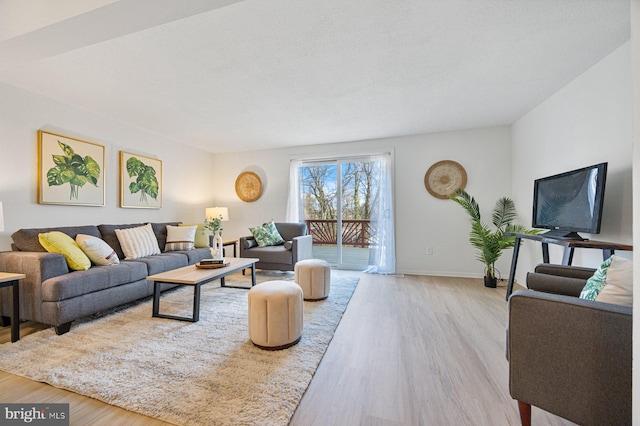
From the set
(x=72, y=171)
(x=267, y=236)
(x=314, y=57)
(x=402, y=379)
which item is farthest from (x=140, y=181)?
(x=402, y=379)

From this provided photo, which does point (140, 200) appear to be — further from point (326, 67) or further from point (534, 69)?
point (534, 69)

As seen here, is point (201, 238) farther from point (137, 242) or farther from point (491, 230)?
point (491, 230)

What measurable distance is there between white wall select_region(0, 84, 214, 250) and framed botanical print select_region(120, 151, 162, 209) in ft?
0.25

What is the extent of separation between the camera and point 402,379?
1604 millimetres

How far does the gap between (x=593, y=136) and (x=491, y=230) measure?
1.93 m

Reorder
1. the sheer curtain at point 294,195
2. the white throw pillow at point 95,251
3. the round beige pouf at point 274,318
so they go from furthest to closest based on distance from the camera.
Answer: the sheer curtain at point 294,195
the white throw pillow at point 95,251
the round beige pouf at point 274,318

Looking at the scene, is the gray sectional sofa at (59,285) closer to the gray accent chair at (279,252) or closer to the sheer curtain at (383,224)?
the gray accent chair at (279,252)

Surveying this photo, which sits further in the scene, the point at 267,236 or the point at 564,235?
the point at 267,236

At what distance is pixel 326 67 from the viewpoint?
230 centimetres

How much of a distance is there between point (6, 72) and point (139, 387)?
2959 mm

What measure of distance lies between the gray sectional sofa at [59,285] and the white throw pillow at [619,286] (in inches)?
133

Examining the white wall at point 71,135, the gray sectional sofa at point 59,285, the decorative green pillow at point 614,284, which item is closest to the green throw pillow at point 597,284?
the decorative green pillow at point 614,284

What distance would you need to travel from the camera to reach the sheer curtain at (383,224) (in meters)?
4.42

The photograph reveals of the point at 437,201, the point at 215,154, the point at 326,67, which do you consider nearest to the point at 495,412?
the point at 326,67
